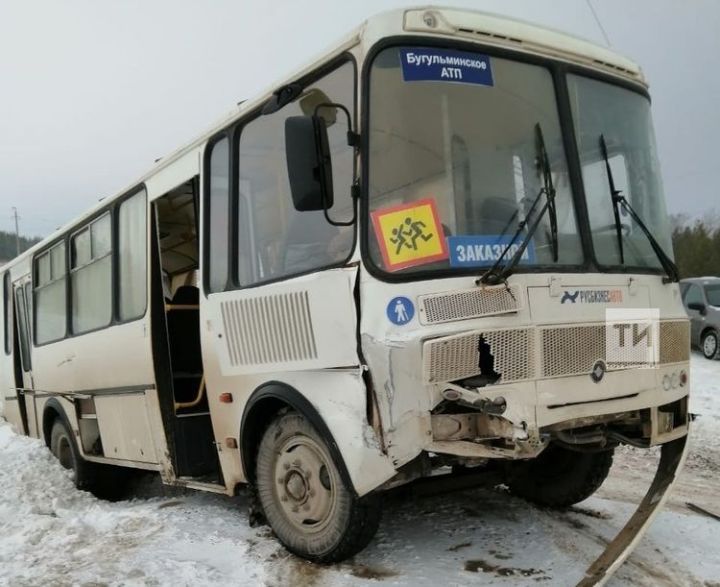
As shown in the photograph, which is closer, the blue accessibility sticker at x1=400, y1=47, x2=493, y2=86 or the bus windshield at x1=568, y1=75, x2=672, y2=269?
the blue accessibility sticker at x1=400, y1=47, x2=493, y2=86

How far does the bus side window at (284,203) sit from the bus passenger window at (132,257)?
1.74 m

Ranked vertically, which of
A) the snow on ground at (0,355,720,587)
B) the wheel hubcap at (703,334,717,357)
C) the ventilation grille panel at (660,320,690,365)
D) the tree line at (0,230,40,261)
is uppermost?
the tree line at (0,230,40,261)

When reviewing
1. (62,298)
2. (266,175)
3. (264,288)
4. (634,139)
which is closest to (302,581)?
(264,288)

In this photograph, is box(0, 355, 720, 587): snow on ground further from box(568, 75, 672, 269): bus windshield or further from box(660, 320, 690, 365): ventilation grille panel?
box(568, 75, 672, 269): bus windshield

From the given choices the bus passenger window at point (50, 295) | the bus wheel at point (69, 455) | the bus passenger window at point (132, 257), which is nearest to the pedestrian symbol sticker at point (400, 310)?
the bus passenger window at point (132, 257)

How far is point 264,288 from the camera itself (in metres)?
4.44

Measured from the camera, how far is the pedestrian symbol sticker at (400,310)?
3.57 m

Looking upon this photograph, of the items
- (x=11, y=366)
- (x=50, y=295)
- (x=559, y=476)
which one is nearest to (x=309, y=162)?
(x=559, y=476)

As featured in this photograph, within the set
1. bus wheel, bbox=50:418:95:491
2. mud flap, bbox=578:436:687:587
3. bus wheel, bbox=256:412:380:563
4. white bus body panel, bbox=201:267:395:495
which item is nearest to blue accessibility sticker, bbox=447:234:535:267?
white bus body panel, bbox=201:267:395:495

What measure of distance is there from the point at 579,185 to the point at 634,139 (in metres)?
0.76

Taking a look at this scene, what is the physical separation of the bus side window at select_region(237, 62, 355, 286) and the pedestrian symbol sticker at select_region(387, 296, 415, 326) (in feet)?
1.35

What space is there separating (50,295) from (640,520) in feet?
23.0

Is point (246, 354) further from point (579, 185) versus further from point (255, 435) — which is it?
point (579, 185)

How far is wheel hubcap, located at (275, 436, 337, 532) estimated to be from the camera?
4.12m
